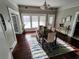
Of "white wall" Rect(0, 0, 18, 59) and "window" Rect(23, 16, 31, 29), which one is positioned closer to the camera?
"white wall" Rect(0, 0, 18, 59)

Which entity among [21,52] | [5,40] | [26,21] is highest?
[26,21]

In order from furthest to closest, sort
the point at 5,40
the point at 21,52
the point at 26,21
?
the point at 26,21
the point at 21,52
the point at 5,40

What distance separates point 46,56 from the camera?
2492mm

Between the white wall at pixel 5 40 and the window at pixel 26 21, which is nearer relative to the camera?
the white wall at pixel 5 40

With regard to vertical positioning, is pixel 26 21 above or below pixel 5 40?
above

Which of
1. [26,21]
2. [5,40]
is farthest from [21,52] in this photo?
[26,21]

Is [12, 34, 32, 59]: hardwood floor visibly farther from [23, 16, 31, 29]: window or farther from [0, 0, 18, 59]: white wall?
[23, 16, 31, 29]: window

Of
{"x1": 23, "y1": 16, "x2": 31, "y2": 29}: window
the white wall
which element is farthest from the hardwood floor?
{"x1": 23, "y1": 16, "x2": 31, "y2": 29}: window

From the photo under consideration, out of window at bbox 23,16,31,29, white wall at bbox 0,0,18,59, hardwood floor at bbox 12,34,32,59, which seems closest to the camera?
white wall at bbox 0,0,18,59

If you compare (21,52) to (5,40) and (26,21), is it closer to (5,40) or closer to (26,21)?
(5,40)

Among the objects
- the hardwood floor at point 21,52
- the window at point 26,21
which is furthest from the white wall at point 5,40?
the window at point 26,21

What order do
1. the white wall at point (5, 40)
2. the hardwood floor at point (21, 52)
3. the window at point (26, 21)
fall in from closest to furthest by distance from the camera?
the white wall at point (5, 40), the hardwood floor at point (21, 52), the window at point (26, 21)

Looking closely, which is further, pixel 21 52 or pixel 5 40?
pixel 21 52

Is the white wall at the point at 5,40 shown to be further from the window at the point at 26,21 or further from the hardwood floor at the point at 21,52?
the window at the point at 26,21
